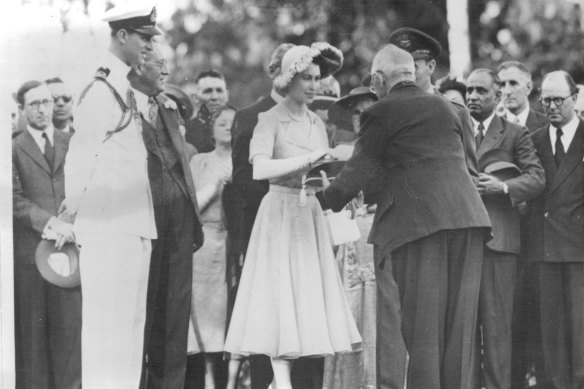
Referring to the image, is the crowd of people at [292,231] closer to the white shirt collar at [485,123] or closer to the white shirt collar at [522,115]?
the white shirt collar at [485,123]

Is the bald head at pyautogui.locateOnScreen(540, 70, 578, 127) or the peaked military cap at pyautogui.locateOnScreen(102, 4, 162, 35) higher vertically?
the peaked military cap at pyautogui.locateOnScreen(102, 4, 162, 35)

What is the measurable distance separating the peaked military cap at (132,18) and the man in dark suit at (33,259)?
2.04ft

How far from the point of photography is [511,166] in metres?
6.75

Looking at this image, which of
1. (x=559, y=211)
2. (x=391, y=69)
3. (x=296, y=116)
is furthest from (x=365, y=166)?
(x=559, y=211)

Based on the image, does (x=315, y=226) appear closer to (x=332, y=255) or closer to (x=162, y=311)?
(x=332, y=255)

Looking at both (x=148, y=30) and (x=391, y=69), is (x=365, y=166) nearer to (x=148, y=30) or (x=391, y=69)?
(x=391, y=69)

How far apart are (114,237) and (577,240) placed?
3.19 meters

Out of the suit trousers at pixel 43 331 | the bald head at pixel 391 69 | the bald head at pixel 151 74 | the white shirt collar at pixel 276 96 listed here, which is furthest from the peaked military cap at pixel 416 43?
the suit trousers at pixel 43 331

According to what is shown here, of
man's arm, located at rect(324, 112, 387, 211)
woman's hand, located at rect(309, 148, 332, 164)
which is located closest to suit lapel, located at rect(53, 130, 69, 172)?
woman's hand, located at rect(309, 148, 332, 164)

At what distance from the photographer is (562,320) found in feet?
22.1

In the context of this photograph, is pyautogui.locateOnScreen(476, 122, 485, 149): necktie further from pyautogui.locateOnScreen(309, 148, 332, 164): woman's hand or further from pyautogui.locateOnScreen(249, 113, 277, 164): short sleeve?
pyautogui.locateOnScreen(249, 113, 277, 164): short sleeve

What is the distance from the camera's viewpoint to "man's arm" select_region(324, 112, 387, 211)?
5.85m

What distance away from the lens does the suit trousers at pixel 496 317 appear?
A: 652cm

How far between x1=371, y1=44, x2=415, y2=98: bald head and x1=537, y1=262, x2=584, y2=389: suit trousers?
1.78m
